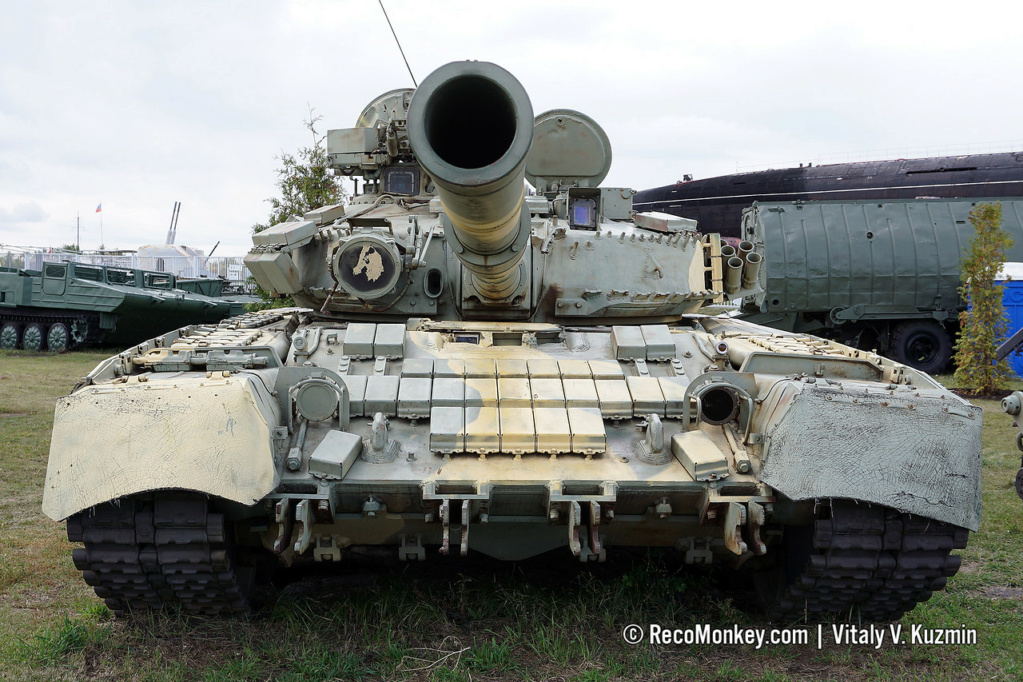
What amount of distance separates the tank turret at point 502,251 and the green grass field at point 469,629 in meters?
1.95

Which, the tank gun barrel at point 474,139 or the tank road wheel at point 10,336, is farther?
the tank road wheel at point 10,336

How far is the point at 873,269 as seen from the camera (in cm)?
1997

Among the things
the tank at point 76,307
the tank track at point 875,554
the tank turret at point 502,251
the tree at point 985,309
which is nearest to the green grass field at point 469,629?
the tank track at point 875,554

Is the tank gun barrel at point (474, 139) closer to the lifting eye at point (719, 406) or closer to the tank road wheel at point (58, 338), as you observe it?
the lifting eye at point (719, 406)

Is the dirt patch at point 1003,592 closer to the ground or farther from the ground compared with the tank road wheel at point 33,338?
closer to the ground

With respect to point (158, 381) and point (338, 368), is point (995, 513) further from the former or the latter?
point (158, 381)

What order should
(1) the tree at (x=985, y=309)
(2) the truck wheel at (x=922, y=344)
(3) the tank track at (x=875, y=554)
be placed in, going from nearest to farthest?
1. (3) the tank track at (x=875, y=554)
2. (1) the tree at (x=985, y=309)
3. (2) the truck wheel at (x=922, y=344)

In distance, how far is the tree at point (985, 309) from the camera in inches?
661

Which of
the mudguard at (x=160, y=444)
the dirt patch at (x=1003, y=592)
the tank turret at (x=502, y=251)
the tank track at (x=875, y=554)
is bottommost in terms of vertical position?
the dirt patch at (x=1003, y=592)

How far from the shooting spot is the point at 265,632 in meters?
5.31

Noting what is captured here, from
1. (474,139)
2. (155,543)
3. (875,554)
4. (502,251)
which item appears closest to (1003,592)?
(875,554)

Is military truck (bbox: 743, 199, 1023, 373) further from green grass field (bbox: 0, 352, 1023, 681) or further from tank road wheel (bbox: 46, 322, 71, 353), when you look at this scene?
tank road wheel (bbox: 46, 322, 71, 353)

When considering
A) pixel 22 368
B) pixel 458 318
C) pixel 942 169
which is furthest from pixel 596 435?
pixel 942 169

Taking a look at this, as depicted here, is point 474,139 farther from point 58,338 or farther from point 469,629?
point 58,338
